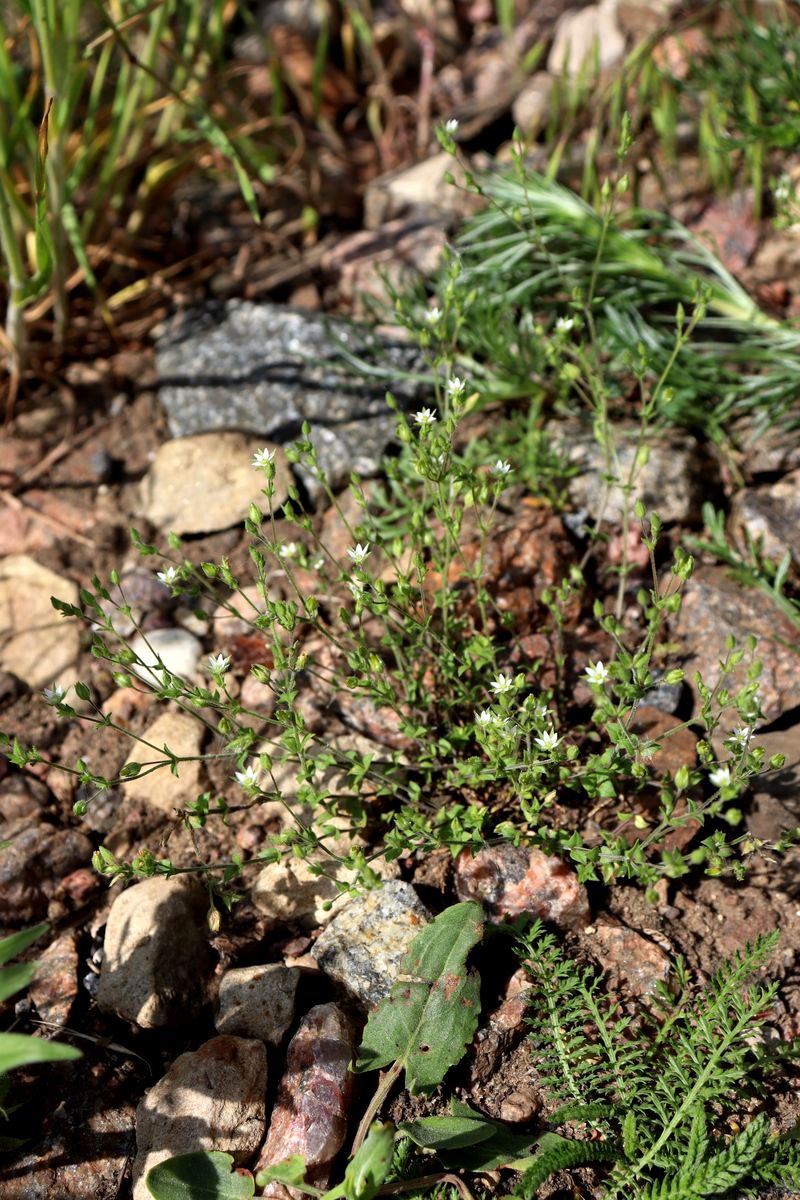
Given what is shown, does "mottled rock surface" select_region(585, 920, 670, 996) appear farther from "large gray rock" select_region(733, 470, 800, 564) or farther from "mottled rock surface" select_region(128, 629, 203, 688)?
"mottled rock surface" select_region(128, 629, 203, 688)

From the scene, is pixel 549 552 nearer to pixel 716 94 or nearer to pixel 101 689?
pixel 101 689

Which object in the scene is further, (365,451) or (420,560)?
(365,451)

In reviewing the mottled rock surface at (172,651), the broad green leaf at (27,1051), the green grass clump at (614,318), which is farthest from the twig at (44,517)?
the broad green leaf at (27,1051)

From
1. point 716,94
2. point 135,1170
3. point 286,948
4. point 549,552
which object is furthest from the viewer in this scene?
point 716,94

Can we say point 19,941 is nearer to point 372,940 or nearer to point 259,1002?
point 259,1002

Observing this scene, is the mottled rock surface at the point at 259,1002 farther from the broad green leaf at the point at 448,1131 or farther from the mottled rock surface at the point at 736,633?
the mottled rock surface at the point at 736,633

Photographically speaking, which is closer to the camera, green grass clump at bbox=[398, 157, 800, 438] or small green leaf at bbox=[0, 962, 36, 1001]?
small green leaf at bbox=[0, 962, 36, 1001]

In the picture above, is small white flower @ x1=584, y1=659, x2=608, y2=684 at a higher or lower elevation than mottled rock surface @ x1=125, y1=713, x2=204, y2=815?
higher

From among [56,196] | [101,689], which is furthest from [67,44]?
[101,689]

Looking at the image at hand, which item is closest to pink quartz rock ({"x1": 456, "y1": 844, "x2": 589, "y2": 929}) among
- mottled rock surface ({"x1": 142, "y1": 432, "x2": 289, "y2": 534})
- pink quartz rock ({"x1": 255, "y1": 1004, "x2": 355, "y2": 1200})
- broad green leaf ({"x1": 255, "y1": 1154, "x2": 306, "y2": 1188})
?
pink quartz rock ({"x1": 255, "y1": 1004, "x2": 355, "y2": 1200})
